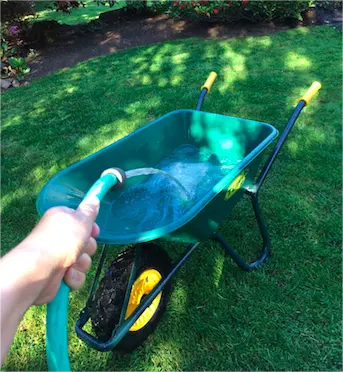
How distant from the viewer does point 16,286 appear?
2.31 feet

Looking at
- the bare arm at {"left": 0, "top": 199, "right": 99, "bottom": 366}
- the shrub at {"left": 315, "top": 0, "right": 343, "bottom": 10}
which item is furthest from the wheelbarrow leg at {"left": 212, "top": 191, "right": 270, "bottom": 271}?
the shrub at {"left": 315, "top": 0, "right": 343, "bottom": 10}

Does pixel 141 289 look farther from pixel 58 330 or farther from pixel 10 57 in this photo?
pixel 10 57

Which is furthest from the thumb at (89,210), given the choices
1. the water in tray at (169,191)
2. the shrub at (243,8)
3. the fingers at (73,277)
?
the shrub at (243,8)

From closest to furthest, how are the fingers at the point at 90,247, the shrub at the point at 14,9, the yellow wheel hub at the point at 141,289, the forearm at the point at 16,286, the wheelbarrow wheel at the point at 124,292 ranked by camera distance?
the forearm at the point at 16,286, the fingers at the point at 90,247, the wheelbarrow wheel at the point at 124,292, the yellow wheel hub at the point at 141,289, the shrub at the point at 14,9

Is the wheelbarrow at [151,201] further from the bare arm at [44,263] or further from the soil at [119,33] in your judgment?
the soil at [119,33]

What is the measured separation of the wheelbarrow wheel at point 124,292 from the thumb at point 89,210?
0.73 m

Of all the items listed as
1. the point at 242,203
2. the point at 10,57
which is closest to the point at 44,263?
the point at 242,203

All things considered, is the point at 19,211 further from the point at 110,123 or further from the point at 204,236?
the point at 204,236

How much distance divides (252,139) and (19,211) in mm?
1803

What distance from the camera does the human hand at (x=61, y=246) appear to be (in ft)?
2.52

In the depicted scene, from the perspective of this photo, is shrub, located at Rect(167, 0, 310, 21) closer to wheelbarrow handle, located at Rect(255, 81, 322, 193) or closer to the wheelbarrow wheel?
wheelbarrow handle, located at Rect(255, 81, 322, 193)

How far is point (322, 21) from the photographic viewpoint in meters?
6.18

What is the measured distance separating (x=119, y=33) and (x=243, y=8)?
2.33 metres

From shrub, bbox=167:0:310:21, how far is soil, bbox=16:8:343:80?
0.50ft
